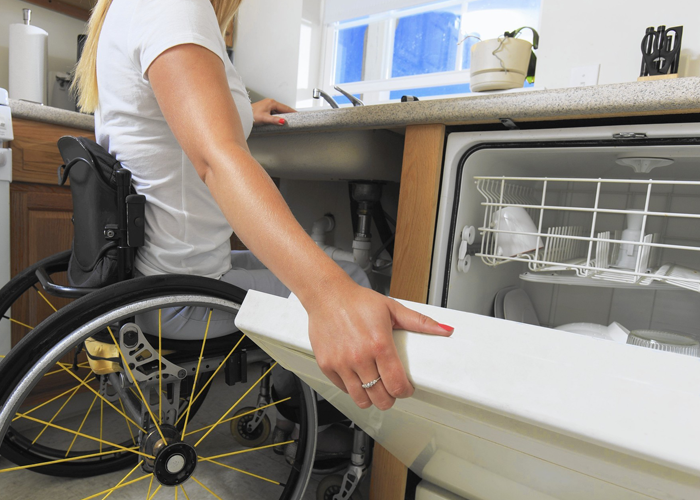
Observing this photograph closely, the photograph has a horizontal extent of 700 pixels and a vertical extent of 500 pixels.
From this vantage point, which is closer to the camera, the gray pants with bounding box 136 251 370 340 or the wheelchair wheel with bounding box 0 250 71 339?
the gray pants with bounding box 136 251 370 340

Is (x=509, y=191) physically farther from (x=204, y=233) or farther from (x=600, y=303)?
(x=204, y=233)

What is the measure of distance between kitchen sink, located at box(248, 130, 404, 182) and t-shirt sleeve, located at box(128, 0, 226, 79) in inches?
17.0

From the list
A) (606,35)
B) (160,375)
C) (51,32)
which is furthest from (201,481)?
(51,32)

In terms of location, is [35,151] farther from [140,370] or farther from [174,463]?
[174,463]

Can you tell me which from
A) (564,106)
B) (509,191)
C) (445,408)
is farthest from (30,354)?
(509,191)

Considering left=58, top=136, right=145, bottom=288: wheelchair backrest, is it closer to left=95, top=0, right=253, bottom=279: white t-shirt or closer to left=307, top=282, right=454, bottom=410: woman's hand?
left=95, top=0, right=253, bottom=279: white t-shirt

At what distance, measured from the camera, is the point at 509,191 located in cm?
113

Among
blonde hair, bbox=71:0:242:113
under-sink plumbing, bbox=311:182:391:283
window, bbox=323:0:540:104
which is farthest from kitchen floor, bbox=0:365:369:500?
window, bbox=323:0:540:104

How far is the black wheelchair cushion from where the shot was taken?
2.44 ft

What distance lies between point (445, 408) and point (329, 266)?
19 cm

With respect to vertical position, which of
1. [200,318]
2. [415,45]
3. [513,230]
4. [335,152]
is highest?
[415,45]

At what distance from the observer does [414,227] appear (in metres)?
0.91

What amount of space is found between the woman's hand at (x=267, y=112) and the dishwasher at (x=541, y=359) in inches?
18.1

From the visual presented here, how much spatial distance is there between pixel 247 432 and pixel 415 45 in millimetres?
1707
